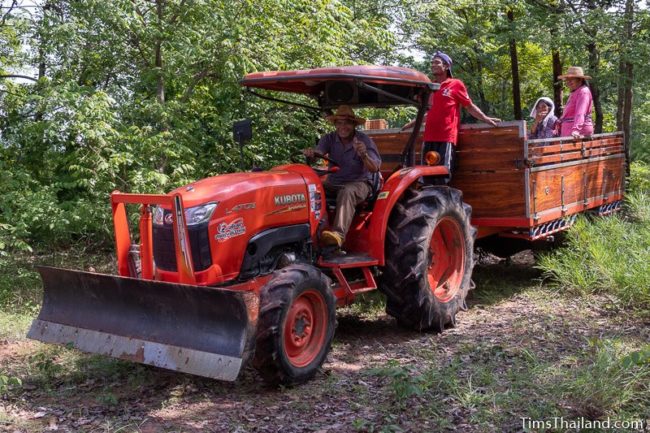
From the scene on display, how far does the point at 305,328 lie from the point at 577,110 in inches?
195

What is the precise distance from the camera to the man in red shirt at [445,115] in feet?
21.9

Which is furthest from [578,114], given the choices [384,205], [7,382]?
[7,382]

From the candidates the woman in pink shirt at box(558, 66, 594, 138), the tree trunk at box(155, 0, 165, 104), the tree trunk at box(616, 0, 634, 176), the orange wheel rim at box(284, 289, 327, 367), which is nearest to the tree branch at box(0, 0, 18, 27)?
the tree trunk at box(155, 0, 165, 104)

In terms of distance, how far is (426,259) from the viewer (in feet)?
18.9

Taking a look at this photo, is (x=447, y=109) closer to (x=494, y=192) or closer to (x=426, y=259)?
(x=494, y=192)

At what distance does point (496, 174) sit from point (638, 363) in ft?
9.93

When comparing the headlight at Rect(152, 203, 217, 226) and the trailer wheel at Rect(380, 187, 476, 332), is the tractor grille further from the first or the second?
the trailer wheel at Rect(380, 187, 476, 332)

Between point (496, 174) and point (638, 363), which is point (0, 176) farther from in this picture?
point (638, 363)

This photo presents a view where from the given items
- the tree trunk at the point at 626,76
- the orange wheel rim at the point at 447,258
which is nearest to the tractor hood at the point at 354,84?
the orange wheel rim at the point at 447,258

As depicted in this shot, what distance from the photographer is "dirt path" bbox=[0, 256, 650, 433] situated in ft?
13.1

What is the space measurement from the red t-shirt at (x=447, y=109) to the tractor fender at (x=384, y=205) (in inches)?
33.2

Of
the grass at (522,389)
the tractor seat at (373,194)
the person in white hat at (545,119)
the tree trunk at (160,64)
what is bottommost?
the grass at (522,389)

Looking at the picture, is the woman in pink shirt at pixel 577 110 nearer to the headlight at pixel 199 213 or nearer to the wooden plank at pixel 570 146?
the wooden plank at pixel 570 146

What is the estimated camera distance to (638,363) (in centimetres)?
401
